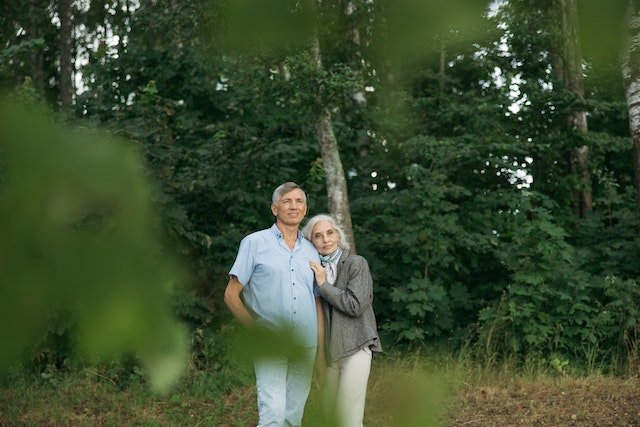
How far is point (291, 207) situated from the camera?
121 inches

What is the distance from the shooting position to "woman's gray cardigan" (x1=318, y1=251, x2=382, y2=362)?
10.7 ft

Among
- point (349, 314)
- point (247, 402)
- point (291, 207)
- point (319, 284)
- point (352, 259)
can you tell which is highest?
point (291, 207)

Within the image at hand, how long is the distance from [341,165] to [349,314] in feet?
14.4

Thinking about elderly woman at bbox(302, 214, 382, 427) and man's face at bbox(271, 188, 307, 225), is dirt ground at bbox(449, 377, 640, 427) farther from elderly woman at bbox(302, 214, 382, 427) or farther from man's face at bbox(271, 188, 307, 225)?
man's face at bbox(271, 188, 307, 225)

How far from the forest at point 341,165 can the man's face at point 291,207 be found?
498 mm

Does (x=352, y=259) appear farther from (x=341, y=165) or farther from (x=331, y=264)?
(x=341, y=165)

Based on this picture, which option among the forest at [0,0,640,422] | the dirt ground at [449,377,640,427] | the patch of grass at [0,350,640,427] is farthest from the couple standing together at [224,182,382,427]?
the dirt ground at [449,377,640,427]

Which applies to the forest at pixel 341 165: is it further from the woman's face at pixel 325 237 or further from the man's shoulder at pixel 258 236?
the woman's face at pixel 325 237

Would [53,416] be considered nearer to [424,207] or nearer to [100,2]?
[424,207]

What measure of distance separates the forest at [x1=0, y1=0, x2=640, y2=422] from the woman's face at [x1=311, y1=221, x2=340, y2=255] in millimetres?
614

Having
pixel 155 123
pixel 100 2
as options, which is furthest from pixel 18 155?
pixel 155 123

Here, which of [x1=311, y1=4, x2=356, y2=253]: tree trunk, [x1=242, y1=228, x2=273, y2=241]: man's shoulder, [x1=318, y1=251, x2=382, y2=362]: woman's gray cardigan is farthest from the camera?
[x1=311, y1=4, x2=356, y2=253]: tree trunk

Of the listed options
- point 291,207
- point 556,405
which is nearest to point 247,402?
point 556,405

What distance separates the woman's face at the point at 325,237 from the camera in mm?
3321
